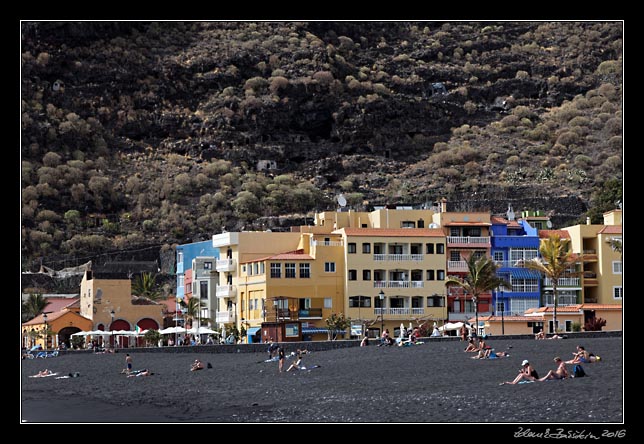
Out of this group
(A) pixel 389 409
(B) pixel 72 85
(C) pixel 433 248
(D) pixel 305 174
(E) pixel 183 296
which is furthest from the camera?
(B) pixel 72 85

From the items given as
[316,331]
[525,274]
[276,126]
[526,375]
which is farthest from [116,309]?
[276,126]

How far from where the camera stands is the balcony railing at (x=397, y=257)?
264ft

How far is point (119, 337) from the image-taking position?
300 ft

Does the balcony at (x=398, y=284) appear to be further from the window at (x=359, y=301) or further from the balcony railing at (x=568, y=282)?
the balcony railing at (x=568, y=282)

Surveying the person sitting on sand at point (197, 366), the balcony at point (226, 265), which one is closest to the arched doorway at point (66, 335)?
the balcony at point (226, 265)

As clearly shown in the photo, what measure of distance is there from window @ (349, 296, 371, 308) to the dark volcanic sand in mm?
12008

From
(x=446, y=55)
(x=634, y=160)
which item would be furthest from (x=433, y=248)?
(x=446, y=55)

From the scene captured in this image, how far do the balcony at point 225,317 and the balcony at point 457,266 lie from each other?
11.7m

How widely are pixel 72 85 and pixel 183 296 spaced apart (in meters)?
87.2

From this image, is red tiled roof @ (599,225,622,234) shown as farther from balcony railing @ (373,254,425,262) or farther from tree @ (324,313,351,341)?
tree @ (324,313,351,341)

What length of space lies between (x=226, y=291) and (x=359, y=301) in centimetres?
879

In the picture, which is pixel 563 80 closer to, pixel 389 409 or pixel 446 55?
pixel 446 55

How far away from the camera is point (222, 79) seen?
7229 inches

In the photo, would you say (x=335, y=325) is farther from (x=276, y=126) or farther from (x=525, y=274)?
(x=276, y=126)
